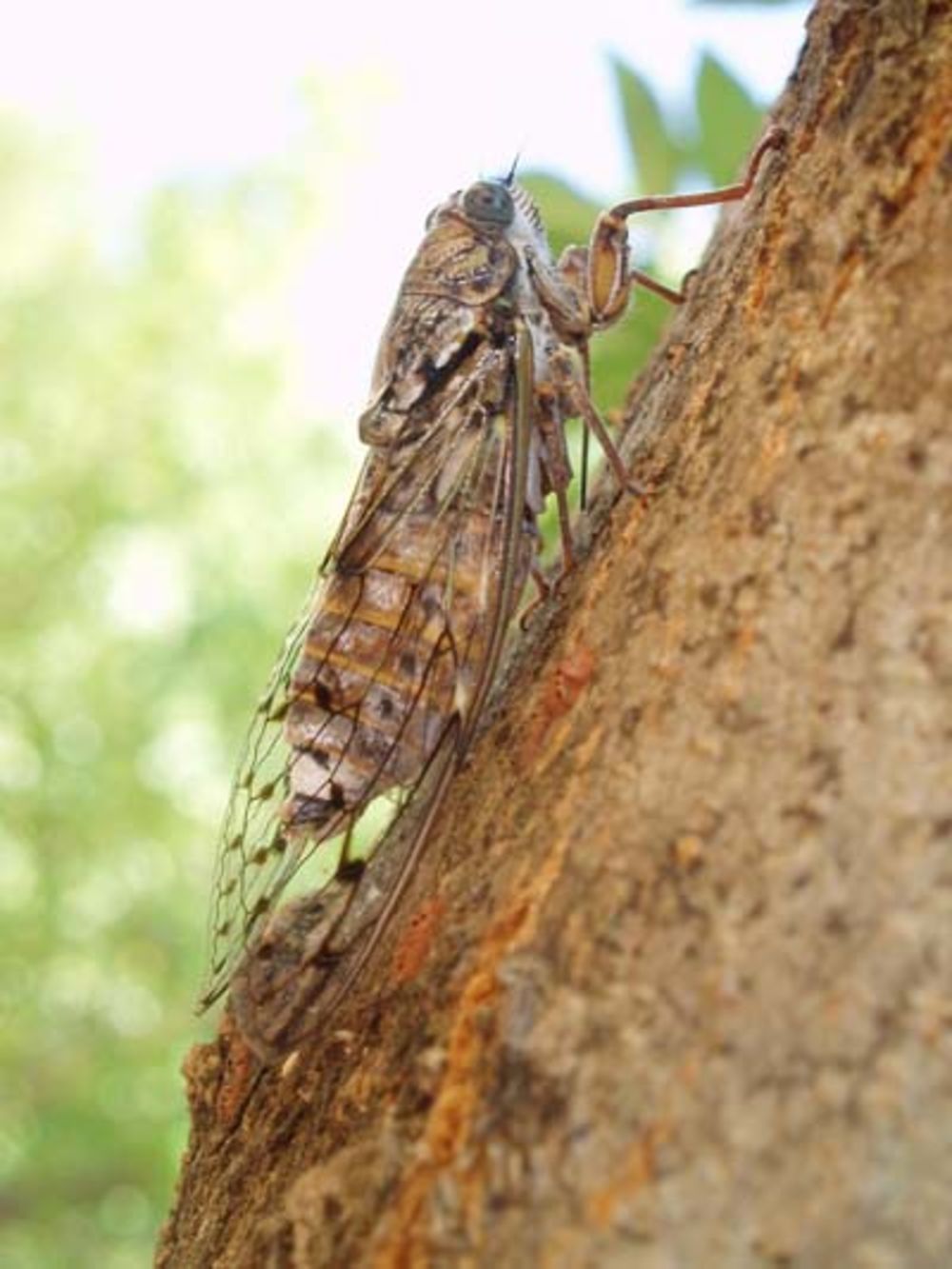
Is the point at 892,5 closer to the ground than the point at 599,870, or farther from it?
farther from it

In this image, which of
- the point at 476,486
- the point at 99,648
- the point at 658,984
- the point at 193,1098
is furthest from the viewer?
the point at 99,648

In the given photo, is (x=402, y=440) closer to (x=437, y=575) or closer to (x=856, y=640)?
(x=437, y=575)

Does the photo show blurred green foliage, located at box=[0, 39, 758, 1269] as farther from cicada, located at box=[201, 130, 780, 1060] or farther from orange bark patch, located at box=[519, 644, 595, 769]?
orange bark patch, located at box=[519, 644, 595, 769]

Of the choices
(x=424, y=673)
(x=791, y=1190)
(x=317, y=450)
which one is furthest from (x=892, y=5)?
(x=317, y=450)

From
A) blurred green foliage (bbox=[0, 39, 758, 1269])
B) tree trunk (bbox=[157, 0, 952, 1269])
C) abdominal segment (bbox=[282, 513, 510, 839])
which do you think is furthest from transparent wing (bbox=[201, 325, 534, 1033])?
blurred green foliage (bbox=[0, 39, 758, 1269])

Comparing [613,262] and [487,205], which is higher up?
[487,205]

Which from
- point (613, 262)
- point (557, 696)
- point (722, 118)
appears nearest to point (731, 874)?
point (557, 696)

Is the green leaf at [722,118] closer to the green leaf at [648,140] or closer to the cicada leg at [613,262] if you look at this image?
the green leaf at [648,140]

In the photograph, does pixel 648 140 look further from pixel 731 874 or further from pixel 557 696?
pixel 731 874
